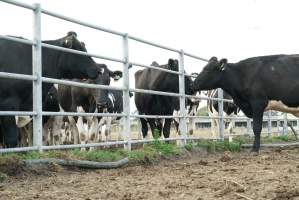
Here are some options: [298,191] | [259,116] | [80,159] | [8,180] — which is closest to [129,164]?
[80,159]

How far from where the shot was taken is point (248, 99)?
414 inches

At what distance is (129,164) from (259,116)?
14.5 ft

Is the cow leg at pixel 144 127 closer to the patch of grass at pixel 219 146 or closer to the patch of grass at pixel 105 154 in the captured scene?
the patch of grass at pixel 219 146

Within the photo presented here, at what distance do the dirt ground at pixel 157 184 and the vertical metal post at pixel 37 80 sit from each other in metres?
0.62

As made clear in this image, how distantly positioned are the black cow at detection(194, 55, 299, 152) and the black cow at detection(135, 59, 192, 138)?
917mm

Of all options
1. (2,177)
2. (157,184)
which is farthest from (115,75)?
(157,184)

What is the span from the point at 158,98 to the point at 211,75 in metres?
1.59

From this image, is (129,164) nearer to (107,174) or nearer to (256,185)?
(107,174)

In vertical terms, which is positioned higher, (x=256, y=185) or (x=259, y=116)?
(x=259, y=116)

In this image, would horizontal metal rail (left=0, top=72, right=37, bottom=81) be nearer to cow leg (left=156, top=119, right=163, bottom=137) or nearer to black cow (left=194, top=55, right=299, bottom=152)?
black cow (left=194, top=55, right=299, bottom=152)

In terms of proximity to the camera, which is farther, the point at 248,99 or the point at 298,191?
the point at 248,99

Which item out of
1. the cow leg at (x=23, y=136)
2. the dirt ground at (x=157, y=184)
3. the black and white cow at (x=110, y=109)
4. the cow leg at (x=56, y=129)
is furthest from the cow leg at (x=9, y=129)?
the black and white cow at (x=110, y=109)

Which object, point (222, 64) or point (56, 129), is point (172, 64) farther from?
point (56, 129)

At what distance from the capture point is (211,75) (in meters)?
10.9
